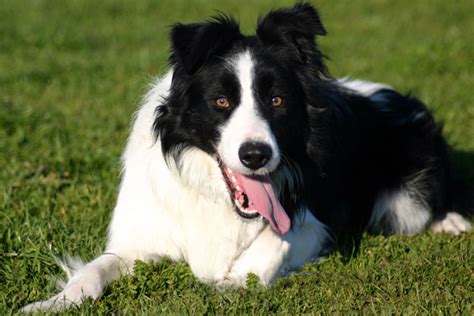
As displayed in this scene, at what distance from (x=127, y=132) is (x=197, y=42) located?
360 centimetres

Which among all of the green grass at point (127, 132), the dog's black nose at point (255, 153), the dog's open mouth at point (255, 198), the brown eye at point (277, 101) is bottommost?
the green grass at point (127, 132)

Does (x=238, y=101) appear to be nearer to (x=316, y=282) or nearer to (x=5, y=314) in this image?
(x=316, y=282)

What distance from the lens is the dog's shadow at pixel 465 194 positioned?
17.8ft

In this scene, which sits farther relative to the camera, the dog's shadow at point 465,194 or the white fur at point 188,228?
the dog's shadow at point 465,194

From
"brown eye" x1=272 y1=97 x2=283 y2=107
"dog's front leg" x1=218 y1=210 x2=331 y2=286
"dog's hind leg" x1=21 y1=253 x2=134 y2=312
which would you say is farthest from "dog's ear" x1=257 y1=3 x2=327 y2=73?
"dog's hind leg" x1=21 y1=253 x2=134 y2=312

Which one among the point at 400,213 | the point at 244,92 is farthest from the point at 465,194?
the point at 244,92

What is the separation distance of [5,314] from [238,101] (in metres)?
1.71

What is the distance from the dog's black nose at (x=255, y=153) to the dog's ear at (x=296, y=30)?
2.66 feet

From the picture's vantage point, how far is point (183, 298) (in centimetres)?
438

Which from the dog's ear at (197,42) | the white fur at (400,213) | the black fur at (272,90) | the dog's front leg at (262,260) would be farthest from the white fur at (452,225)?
the dog's ear at (197,42)

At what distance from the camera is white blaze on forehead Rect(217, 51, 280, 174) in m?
4.21

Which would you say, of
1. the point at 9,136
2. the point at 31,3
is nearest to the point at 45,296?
the point at 9,136

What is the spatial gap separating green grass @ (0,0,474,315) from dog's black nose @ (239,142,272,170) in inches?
30.3

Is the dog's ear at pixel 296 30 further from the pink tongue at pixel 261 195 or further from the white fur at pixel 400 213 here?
the white fur at pixel 400 213
